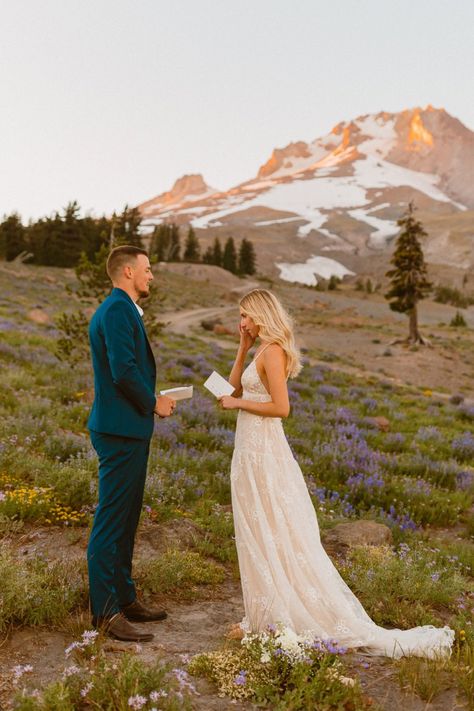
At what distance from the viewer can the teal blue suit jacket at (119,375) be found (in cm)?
379

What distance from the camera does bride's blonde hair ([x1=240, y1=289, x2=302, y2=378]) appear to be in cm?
406

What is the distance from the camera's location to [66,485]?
6.11 metres

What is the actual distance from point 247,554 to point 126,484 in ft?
3.34

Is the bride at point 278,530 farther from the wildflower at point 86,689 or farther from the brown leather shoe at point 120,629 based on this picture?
the wildflower at point 86,689

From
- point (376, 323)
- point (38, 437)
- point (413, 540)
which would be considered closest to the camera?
point (413, 540)

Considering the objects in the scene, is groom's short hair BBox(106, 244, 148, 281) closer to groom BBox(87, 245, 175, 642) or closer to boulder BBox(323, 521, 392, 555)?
groom BBox(87, 245, 175, 642)

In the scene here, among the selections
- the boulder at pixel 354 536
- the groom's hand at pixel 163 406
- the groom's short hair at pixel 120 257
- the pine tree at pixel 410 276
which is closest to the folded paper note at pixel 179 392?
the groom's hand at pixel 163 406

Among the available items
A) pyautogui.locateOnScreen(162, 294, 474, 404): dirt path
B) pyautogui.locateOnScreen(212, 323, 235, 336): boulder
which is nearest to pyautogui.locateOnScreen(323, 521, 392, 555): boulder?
pyautogui.locateOnScreen(162, 294, 474, 404): dirt path

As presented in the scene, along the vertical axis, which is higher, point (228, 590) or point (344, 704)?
point (344, 704)

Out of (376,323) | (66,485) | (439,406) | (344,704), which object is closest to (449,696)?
(344,704)

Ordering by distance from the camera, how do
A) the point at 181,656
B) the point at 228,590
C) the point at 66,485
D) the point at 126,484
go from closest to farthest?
the point at 181,656, the point at 126,484, the point at 228,590, the point at 66,485

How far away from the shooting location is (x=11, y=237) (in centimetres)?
6038

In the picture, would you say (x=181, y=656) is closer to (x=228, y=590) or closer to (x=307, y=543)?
(x=307, y=543)

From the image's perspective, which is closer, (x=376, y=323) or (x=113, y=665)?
(x=113, y=665)
